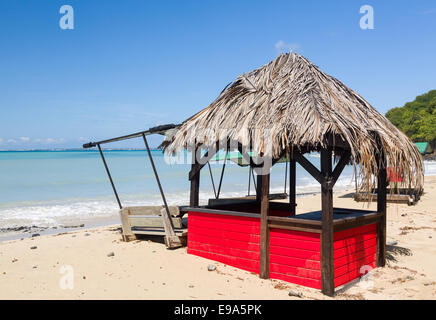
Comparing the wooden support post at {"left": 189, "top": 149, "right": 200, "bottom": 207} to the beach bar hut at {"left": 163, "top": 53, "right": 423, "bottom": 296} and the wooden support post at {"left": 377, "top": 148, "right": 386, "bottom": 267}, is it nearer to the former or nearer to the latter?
the beach bar hut at {"left": 163, "top": 53, "right": 423, "bottom": 296}

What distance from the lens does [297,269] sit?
629cm

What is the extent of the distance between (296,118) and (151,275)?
12.4ft

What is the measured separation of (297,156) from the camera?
6488mm

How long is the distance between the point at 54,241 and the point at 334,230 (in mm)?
7899

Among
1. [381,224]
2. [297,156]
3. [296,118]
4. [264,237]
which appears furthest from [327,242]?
[381,224]

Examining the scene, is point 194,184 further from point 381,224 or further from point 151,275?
point 381,224

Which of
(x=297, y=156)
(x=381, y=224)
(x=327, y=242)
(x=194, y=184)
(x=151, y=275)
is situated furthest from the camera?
(x=194, y=184)

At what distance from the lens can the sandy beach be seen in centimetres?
591

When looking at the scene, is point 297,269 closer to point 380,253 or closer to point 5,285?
point 380,253

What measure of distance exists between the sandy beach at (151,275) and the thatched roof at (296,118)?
1.92 meters

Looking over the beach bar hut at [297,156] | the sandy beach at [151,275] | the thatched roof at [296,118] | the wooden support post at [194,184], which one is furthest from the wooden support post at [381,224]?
the wooden support post at [194,184]

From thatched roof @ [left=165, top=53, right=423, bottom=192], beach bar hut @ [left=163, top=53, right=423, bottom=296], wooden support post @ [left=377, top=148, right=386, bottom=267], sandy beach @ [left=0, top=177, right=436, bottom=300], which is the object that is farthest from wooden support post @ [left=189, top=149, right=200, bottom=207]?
wooden support post @ [left=377, top=148, right=386, bottom=267]

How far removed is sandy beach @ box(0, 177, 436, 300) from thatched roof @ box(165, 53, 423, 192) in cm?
192

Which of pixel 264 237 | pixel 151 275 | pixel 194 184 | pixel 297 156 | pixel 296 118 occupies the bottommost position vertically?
pixel 151 275
